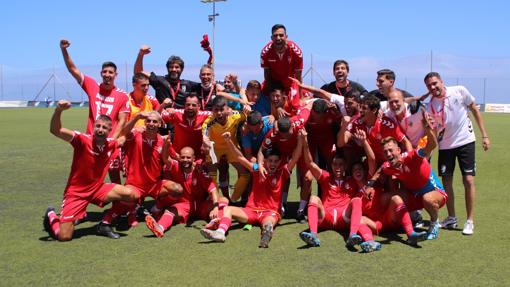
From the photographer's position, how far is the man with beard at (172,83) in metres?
7.67

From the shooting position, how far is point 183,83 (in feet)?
25.6

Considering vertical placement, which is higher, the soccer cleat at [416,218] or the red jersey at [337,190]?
the red jersey at [337,190]

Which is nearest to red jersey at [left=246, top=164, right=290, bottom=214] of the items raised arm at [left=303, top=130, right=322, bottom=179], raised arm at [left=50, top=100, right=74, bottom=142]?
raised arm at [left=303, top=130, right=322, bottom=179]

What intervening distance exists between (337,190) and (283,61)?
7.19ft

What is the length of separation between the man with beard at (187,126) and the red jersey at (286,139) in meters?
0.96

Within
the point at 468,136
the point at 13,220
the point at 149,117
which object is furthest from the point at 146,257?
the point at 468,136

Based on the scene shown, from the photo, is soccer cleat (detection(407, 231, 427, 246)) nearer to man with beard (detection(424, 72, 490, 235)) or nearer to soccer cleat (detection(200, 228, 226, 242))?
man with beard (detection(424, 72, 490, 235))

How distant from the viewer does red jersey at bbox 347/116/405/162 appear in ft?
20.0

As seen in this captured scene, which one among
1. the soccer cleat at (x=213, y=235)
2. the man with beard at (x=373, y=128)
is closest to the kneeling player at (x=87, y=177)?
the soccer cleat at (x=213, y=235)

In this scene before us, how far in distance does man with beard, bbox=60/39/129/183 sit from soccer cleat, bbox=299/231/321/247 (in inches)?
118

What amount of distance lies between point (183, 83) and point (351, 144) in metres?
2.83

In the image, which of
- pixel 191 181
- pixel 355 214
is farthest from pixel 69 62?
pixel 355 214

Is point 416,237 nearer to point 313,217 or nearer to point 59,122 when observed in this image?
point 313,217

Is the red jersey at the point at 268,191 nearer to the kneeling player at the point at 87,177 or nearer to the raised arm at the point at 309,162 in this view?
the raised arm at the point at 309,162
